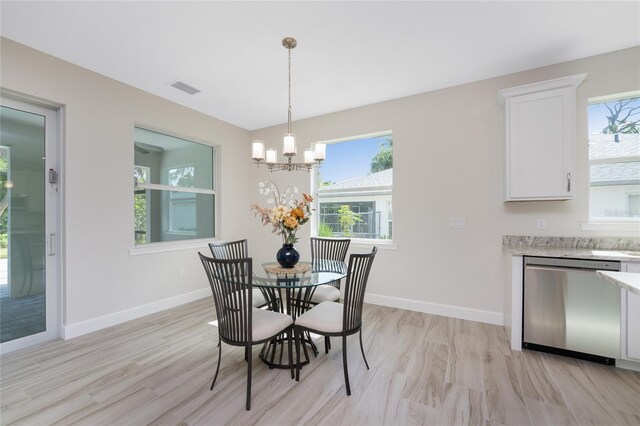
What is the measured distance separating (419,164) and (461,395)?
8.39ft

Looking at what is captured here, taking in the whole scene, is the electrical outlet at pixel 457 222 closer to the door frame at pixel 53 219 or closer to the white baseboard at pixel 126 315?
the white baseboard at pixel 126 315

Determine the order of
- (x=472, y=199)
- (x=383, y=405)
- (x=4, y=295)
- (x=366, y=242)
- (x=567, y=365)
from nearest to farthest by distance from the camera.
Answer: (x=383, y=405), (x=567, y=365), (x=4, y=295), (x=472, y=199), (x=366, y=242)

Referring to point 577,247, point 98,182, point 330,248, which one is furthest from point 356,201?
point 98,182

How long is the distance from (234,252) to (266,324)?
1267mm

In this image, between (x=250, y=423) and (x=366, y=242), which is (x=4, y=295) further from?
(x=366, y=242)

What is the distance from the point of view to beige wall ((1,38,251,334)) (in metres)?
2.70

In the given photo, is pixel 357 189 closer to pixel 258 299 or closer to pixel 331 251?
pixel 331 251

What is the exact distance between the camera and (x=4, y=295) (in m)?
2.57

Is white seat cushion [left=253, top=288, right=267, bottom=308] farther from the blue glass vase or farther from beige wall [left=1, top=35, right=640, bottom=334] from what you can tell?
beige wall [left=1, top=35, right=640, bottom=334]

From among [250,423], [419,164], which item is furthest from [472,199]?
[250,423]

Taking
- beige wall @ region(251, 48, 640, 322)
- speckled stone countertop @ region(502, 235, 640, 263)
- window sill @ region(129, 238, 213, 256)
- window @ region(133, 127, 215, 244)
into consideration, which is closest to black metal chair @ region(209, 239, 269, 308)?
window sill @ region(129, 238, 213, 256)

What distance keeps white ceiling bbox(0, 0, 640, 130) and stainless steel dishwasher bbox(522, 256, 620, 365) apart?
201 cm

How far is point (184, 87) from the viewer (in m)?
3.35

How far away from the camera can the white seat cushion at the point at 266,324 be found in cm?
196
